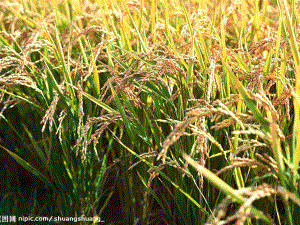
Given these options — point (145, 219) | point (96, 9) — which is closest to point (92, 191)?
point (145, 219)

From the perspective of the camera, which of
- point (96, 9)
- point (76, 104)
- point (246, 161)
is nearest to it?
point (246, 161)

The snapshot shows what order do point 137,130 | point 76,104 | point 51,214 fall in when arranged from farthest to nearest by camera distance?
point 51,214
point 76,104
point 137,130

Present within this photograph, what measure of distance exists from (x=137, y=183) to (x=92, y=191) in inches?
8.6

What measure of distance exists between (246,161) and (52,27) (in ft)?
4.95

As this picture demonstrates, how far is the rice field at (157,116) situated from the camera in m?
1.14

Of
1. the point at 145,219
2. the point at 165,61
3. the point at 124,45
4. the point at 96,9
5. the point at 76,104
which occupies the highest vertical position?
the point at 96,9

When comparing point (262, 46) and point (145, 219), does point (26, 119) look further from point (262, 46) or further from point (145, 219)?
point (262, 46)

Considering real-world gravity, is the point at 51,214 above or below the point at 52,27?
below

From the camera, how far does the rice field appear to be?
1.14 m

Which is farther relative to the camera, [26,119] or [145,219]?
[26,119]

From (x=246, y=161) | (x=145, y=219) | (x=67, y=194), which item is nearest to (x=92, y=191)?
(x=67, y=194)

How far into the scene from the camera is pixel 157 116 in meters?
1.47

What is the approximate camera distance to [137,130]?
1371 millimetres

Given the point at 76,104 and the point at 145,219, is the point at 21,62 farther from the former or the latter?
the point at 145,219
